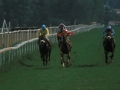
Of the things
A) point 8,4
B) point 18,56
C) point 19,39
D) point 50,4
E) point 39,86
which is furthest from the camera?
point 50,4

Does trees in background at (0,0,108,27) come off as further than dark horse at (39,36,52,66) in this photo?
Yes

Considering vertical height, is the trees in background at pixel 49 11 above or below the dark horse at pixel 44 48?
above

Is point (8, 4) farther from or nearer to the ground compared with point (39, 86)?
farther from the ground

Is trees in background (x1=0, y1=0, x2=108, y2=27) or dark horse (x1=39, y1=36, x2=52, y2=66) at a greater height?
trees in background (x1=0, y1=0, x2=108, y2=27)

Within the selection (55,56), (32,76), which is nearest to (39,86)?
(32,76)

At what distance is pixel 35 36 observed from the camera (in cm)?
4191

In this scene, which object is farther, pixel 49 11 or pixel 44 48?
pixel 49 11

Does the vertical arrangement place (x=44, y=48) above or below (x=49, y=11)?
below

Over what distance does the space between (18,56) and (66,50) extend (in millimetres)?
3084

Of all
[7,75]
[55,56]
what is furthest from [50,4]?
[7,75]

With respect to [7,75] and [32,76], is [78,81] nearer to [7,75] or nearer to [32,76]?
[32,76]

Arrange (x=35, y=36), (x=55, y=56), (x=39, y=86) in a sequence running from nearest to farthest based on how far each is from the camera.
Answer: (x=39, y=86) < (x=55, y=56) < (x=35, y=36)

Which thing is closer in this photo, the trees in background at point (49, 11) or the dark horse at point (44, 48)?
the dark horse at point (44, 48)

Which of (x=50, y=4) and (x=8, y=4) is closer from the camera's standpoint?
(x=8, y=4)
